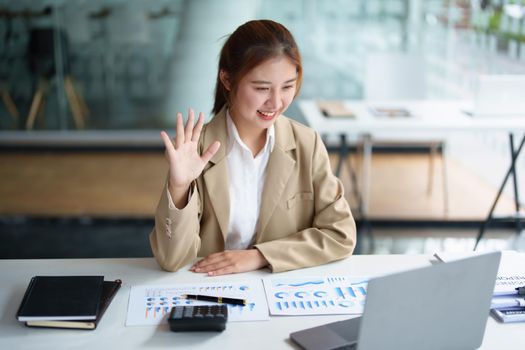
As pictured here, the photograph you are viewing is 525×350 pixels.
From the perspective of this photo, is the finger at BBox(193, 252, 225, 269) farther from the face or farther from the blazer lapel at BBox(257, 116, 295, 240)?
the face

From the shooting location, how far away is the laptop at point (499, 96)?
3.73 meters

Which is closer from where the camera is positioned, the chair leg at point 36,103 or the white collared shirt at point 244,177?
the white collared shirt at point 244,177

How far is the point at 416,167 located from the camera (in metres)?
5.39

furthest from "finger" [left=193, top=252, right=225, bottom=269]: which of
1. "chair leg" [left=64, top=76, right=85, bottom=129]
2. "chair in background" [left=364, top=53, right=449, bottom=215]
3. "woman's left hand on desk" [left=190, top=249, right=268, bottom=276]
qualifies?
"chair leg" [left=64, top=76, right=85, bottom=129]

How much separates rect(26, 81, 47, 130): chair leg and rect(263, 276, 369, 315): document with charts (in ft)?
14.2

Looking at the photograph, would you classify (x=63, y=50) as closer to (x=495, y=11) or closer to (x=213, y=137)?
(x=495, y=11)

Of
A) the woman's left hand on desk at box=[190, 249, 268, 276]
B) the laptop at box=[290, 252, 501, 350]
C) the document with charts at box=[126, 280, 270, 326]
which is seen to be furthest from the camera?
the woman's left hand on desk at box=[190, 249, 268, 276]

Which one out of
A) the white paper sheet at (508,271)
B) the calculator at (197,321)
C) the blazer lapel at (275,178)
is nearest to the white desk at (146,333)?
the calculator at (197,321)

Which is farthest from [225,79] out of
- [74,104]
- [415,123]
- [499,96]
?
[74,104]

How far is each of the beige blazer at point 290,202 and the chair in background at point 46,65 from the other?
3940 mm

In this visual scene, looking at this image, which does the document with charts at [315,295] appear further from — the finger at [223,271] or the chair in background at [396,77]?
Result: the chair in background at [396,77]

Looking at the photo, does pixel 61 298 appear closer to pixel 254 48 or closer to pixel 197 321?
pixel 197 321

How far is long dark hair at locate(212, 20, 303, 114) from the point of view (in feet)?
5.91

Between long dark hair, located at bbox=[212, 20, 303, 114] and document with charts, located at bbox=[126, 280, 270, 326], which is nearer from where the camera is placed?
document with charts, located at bbox=[126, 280, 270, 326]
